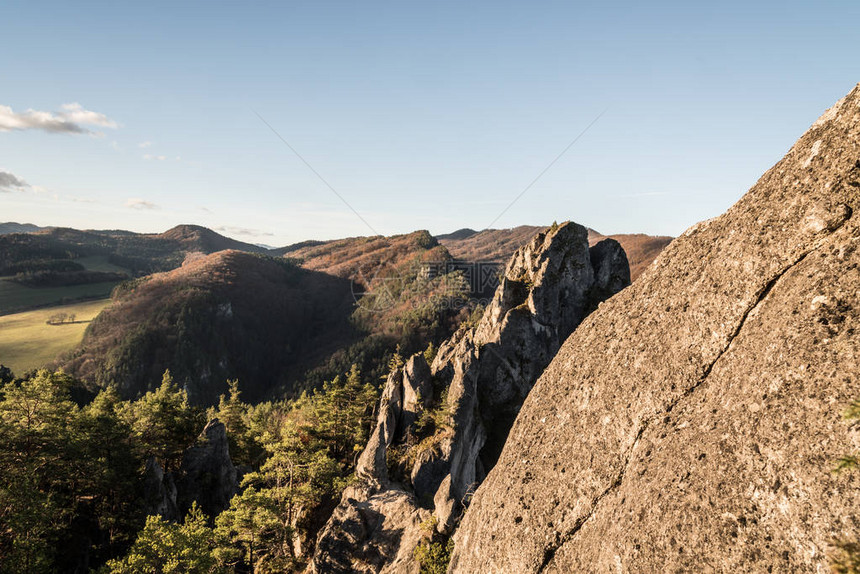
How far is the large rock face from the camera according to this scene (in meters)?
6.69

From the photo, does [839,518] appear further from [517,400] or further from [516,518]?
[517,400]

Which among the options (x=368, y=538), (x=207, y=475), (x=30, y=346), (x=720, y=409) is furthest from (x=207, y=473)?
(x=30, y=346)

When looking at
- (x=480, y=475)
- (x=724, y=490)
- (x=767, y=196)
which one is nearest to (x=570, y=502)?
(x=724, y=490)

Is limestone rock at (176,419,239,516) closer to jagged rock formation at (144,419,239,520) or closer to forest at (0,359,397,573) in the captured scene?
jagged rock formation at (144,419,239,520)

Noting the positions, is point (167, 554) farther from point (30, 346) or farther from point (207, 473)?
point (30, 346)

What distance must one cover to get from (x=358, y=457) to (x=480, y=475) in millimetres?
21293

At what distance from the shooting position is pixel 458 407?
4709 centimetres

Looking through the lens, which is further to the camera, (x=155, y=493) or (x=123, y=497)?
(x=155, y=493)

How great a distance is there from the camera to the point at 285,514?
37.0 meters

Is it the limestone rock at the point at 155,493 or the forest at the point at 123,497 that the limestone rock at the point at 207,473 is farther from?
the limestone rock at the point at 155,493

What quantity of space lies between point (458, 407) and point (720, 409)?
40.8m

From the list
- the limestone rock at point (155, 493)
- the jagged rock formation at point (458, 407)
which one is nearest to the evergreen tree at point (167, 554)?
the jagged rock formation at point (458, 407)

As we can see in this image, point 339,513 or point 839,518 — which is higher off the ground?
point 839,518

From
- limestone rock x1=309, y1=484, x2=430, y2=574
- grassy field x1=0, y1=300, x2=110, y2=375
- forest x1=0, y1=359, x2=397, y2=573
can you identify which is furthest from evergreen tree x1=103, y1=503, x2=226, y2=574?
grassy field x1=0, y1=300, x2=110, y2=375
